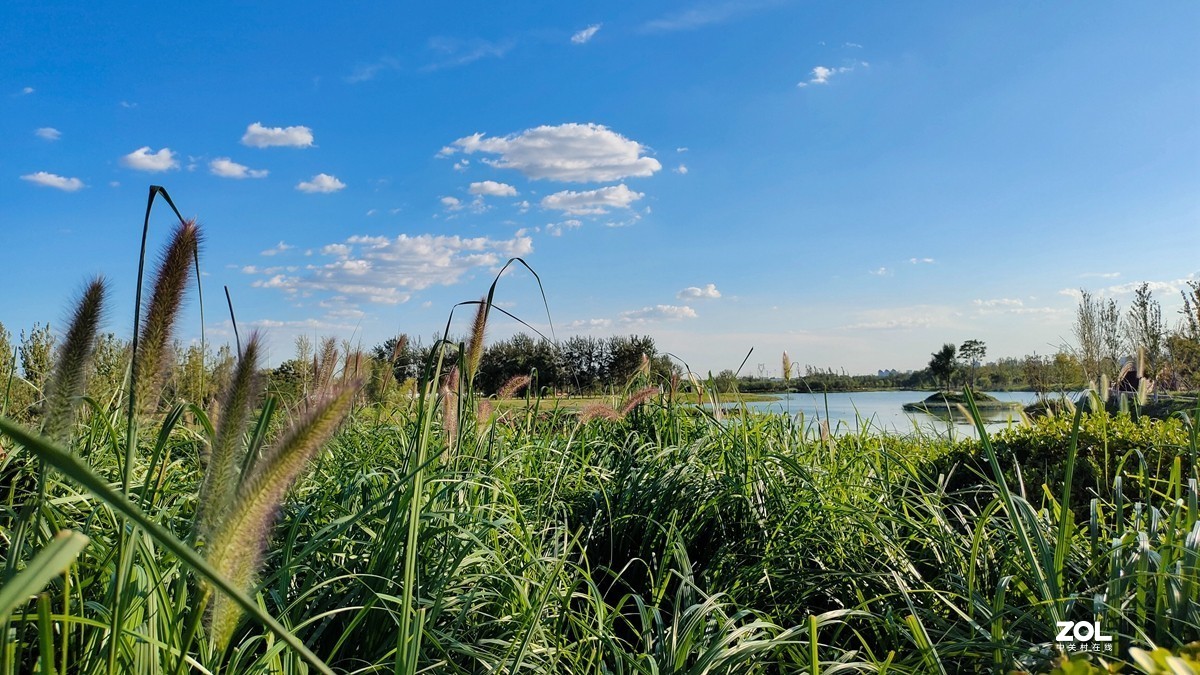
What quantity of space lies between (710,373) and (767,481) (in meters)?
1.28

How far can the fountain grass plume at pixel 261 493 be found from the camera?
1.00 metres

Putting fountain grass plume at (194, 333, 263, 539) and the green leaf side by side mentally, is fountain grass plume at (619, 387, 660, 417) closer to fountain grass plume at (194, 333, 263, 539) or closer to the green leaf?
fountain grass plume at (194, 333, 263, 539)

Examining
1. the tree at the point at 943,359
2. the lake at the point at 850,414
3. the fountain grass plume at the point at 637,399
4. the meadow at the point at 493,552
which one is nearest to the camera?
the meadow at the point at 493,552

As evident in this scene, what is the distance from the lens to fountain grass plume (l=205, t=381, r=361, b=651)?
995 millimetres

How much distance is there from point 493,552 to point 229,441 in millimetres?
1149

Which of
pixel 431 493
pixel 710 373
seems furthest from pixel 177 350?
pixel 710 373

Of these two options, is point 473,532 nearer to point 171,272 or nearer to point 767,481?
point 171,272

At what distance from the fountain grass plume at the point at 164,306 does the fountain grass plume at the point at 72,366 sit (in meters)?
0.09

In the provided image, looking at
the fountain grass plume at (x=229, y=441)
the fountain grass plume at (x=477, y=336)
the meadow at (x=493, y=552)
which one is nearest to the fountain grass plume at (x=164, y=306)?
the meadow at (x=493, y=552)

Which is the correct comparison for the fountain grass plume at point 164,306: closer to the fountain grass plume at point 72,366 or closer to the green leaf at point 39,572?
the fountain grass plume at point 72,366

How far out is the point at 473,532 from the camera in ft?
7.48

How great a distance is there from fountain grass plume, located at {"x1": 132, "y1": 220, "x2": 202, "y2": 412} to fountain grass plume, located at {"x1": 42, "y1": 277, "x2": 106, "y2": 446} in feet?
0.28

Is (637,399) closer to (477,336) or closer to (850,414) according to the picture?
(477,336)

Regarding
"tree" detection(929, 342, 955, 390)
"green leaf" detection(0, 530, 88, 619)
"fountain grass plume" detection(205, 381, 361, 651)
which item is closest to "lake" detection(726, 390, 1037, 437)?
"fountain grass plume" detection(205, 381, 361, 651)
